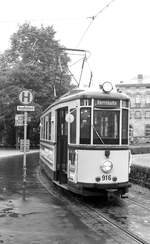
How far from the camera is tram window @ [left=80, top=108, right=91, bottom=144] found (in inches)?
438

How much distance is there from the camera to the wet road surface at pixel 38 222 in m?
7.53

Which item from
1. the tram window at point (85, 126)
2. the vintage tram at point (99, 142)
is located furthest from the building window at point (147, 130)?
the tram window at point (85, 126)

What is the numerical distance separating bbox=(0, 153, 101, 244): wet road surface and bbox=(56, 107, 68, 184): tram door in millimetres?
801

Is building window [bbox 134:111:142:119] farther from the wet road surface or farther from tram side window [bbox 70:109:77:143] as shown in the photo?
tram side window [bbox 70:109:77:143]

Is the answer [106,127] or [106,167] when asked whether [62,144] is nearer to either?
[106,127]

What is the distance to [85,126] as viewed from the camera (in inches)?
440

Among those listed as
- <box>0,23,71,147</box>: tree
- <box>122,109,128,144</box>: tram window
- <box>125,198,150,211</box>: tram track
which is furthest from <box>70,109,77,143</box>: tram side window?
<box>0,23,71,147</box>: tree

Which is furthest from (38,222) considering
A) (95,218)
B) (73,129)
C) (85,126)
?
(73,129)

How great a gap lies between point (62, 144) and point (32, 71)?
3570 cm

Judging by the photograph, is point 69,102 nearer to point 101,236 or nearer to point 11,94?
point 101,236

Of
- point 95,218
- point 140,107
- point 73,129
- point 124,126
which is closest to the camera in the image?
point 95,218

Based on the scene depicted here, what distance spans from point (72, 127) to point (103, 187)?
1.92 m

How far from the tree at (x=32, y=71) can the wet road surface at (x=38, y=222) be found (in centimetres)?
3429

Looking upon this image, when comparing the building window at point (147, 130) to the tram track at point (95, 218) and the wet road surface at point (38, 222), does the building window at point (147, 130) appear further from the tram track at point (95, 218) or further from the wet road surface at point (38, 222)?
the tram track at point (95, 218)
